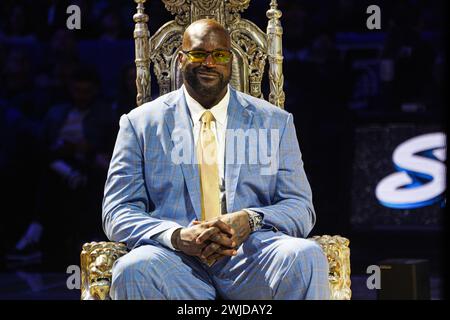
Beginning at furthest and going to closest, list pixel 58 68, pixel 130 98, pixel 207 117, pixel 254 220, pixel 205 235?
pixel 58 68, pixel 130 98, pixel 207 117, pixel 254 220, pixel 205 235

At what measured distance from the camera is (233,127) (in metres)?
4.43

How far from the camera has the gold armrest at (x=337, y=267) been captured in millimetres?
4230

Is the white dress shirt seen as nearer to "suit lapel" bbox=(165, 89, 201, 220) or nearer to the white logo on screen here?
"suit lapel" bbox=(165, 89, 201, 220)

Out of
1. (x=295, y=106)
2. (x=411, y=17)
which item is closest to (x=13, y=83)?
(x=295, y=106)

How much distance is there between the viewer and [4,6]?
6.84m

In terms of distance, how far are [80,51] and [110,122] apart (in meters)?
0.47

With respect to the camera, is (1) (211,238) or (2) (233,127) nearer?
(1) (211,238)

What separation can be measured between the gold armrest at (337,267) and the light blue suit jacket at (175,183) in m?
0.13

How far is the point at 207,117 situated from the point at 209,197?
12.8 inches

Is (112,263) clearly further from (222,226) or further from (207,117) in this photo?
(207,117)

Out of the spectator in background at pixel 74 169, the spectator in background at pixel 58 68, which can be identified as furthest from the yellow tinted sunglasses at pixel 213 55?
the spectator in background at pixel 58 68

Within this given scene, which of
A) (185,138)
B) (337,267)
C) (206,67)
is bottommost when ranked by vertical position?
(337,267)

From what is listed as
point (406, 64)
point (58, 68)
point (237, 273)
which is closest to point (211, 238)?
point (237, 273)

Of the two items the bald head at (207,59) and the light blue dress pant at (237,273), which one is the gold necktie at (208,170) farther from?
the light blue dress pant at (237,273)
